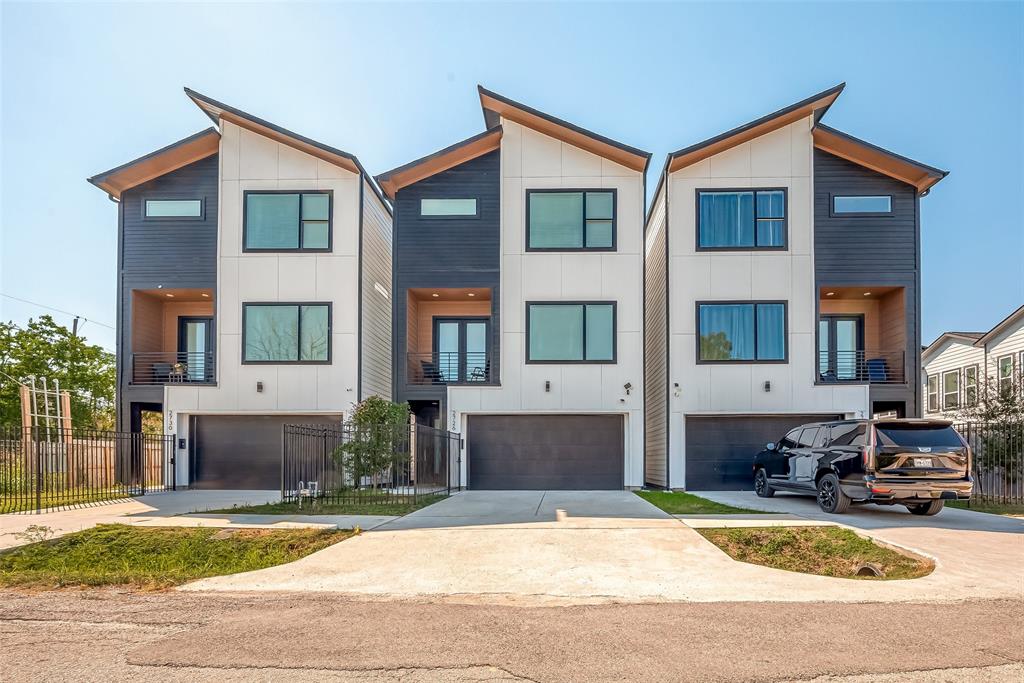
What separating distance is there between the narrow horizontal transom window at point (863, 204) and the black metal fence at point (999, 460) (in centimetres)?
596

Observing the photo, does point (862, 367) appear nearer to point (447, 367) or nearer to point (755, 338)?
point (755, 338)

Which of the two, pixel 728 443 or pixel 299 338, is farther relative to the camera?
pixel 299 338

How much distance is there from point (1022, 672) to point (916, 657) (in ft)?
2.04

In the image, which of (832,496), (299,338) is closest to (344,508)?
(299,338)

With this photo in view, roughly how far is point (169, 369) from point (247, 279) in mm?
3507

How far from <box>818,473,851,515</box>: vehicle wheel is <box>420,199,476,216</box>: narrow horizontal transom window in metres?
10.8

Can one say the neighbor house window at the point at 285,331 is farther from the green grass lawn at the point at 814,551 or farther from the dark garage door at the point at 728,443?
the green grass lawn at the point at 814,551

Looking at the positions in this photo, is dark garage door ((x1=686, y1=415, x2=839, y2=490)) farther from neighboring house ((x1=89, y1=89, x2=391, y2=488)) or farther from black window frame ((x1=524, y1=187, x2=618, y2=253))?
neighboring house ((x1=89, y1=89, x2=391, y2=488))

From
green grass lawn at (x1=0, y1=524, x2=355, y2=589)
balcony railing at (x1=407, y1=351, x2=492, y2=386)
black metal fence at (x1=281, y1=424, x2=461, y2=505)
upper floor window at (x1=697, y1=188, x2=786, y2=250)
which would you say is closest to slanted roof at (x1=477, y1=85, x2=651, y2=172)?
upper floor window at (x1=697, y1=188, x2=786, y2=250)

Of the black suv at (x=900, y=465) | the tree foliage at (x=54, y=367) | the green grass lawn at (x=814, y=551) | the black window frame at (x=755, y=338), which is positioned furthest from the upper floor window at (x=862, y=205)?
the tree foliage at (x=54, y=367)

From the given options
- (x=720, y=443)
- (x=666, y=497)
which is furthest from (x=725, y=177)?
(x=666, y=497)

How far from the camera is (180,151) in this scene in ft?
62.2

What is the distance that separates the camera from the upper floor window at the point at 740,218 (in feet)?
60.7

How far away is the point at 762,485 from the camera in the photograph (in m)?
16.0
